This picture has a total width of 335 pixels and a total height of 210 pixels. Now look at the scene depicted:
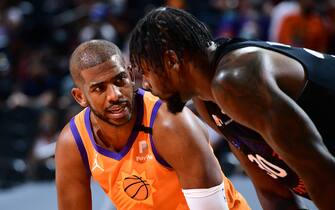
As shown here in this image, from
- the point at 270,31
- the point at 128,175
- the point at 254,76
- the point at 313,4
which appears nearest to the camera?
the point at 254,76

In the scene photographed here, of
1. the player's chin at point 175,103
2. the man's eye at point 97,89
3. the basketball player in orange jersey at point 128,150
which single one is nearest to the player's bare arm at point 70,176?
the basketball player in orange jersey at point 128,150

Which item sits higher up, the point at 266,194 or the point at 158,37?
the point at 158,37

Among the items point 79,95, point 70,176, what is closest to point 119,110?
point 79,95

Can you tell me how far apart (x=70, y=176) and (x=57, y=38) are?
6390mm

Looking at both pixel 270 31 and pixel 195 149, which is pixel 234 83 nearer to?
pixel 195 149

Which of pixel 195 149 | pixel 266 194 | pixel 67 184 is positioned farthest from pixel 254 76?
pixel 67 184

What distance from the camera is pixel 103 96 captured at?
10.2 feet

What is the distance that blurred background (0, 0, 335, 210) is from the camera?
6875 millimetres

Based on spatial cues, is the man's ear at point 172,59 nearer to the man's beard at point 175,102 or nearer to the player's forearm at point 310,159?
the man's beard at point 175,102

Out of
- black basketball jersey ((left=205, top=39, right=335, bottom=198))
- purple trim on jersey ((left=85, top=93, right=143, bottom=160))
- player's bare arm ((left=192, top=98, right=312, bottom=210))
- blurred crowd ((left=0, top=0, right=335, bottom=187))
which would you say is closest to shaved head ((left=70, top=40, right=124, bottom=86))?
purple trim on jersey ((left=85, top=93, right=143, bottom=160))

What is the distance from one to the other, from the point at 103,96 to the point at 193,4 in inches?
226

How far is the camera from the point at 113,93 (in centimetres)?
306

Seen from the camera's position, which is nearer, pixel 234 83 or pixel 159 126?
pixel 234 83

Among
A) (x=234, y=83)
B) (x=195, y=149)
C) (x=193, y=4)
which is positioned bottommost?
(x=193, y=4)
